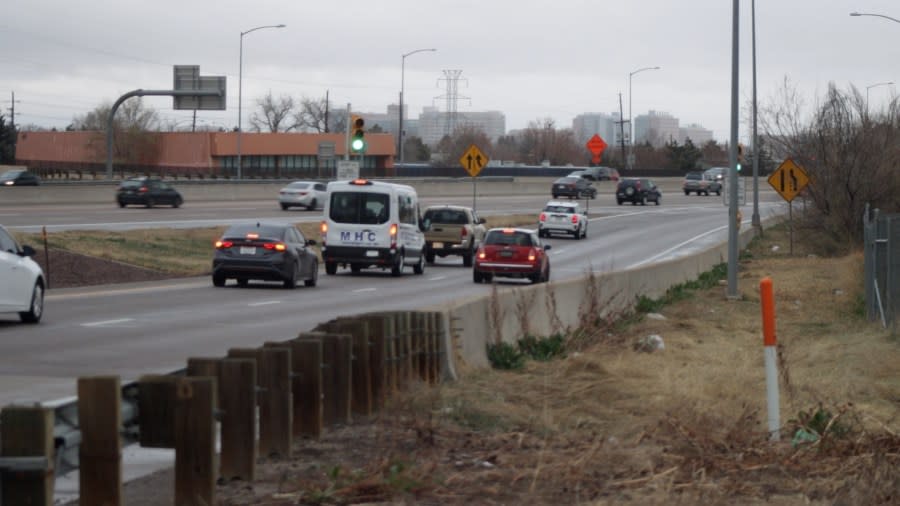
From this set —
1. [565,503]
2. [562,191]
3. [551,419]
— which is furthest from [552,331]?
[562,191]

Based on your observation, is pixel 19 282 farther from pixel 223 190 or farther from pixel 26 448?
pixel 223 190

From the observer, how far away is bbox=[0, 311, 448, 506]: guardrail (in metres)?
5.84

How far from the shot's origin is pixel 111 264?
3422cm

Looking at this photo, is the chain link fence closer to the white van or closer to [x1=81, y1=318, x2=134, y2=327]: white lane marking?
[x1=81, y1=318, x2=134, y2=327]: white lane marking

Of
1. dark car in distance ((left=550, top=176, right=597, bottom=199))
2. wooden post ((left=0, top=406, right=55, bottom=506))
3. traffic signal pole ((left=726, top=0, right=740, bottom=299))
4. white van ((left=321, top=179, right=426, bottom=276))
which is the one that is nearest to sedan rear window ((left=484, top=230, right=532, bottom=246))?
white van ((left=321, top=179, right=426, bottom=276))

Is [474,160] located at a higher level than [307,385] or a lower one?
higher

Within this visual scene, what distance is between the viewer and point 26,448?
580cm

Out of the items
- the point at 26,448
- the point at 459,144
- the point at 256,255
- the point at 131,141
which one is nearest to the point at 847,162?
the point at 256,255

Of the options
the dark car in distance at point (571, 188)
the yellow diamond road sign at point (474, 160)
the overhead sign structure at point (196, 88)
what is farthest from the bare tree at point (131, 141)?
the yellow diamond road sign at point (474, 160)

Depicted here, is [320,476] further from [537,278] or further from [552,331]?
[537,278]

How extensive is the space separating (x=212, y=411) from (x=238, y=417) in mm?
839

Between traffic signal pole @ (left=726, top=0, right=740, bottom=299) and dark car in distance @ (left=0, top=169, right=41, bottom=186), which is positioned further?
dark car in distance @ (left=0, top=169, right=41, bottom=186)

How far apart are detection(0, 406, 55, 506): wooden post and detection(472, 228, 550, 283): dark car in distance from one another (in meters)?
27.7

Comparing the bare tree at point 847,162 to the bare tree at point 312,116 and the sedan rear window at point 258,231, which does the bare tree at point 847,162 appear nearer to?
the sedan rear window at point 258,231
